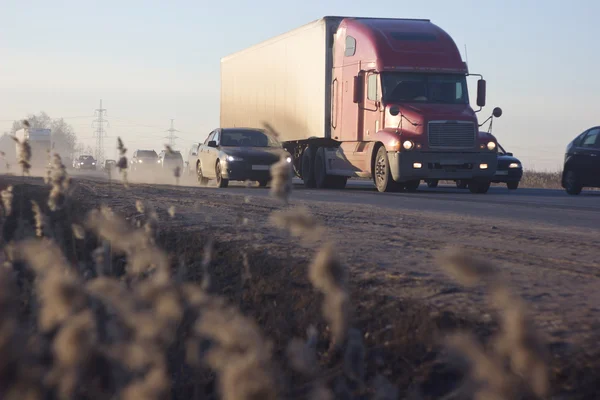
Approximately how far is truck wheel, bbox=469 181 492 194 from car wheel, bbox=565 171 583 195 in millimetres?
2071

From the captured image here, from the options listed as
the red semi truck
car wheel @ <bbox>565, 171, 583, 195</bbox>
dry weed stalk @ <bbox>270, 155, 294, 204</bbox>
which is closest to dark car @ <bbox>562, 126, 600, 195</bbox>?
car wheel @ <bbox>565, 171, 583, 195</bbox>

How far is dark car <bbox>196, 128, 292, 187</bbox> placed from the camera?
919 inches

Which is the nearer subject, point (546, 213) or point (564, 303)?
point (564, 303)

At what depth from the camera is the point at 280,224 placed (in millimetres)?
2244

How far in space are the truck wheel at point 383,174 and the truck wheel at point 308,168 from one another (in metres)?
2.95

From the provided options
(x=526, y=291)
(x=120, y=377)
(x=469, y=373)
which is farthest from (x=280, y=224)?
(x=526, y=291)

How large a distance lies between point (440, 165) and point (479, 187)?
5.64ft

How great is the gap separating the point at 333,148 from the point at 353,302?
17643 mm

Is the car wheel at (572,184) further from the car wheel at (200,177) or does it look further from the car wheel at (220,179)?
the car wheel at (200,177)

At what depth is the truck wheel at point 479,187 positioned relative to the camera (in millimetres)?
21781

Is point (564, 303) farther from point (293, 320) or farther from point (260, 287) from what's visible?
point (260, 287)

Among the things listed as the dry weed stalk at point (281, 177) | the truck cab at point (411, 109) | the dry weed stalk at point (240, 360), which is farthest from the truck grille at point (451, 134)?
the dry weed stalk at point (240, 360)

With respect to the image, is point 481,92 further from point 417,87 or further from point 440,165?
point 440,165

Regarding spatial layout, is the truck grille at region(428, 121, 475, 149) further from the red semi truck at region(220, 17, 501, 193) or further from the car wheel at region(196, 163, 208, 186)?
the car wheel at region(196, 163, 208, 186)
